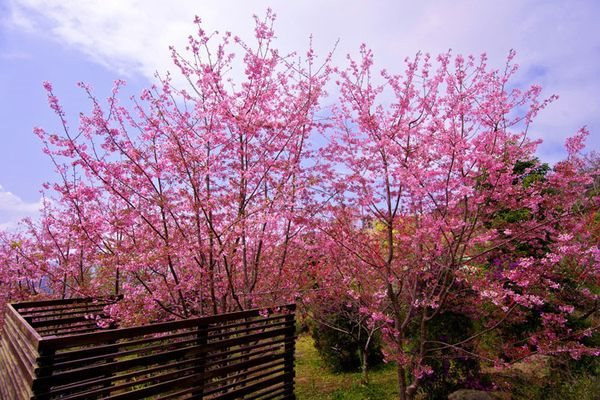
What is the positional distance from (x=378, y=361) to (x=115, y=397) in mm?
7842

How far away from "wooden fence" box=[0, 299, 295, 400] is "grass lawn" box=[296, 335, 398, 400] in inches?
87.4

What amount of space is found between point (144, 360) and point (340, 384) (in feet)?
20.7

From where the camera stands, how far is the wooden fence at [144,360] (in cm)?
350

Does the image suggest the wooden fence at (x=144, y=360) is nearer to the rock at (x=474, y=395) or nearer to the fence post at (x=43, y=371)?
the fence post at (x=43, y=371)

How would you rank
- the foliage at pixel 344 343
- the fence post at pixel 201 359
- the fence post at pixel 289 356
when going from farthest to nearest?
the foliage at pixel 344 343, the fence post at pixel 289 356, the fence post at pixel 201 359

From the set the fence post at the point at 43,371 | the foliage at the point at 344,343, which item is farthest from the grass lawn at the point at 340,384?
the fence post at the point at 43,371

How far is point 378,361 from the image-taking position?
33.6ft

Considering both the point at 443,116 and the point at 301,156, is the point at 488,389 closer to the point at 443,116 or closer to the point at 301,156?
the point at 443,116

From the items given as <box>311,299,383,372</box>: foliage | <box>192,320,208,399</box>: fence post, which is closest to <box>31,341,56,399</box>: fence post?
<box>192,320,208,399</box>: fence post

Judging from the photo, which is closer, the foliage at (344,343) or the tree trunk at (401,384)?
the tree trunk at (401,384)

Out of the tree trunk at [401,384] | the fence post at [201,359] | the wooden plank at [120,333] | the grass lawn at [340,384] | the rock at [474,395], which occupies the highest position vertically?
the wooden plank at [120,333]

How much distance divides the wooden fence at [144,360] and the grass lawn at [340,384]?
7.29ft

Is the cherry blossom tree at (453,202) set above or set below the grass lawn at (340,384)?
above

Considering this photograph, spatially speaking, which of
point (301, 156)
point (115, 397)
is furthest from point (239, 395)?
point (301, 156)
